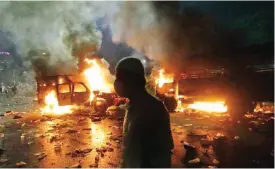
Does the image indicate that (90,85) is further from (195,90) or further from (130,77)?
(130,77)

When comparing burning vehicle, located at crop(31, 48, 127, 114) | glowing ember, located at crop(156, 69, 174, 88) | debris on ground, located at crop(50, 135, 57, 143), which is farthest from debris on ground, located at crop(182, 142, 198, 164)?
burning vehicle, located at crop(31, 48, 127, 114)

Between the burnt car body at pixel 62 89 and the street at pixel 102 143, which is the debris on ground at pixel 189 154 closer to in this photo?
the street at pixel 102 143

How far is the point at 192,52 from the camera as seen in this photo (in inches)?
551

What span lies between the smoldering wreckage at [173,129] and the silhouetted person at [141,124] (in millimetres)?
4062

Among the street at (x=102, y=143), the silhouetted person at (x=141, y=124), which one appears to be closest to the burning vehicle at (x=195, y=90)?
the street at (x=102, y=143)

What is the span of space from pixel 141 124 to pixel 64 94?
1677cm

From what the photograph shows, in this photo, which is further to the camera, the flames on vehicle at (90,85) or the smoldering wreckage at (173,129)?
the flames on vehicle at (90,85)

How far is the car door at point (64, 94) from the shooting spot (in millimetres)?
17778

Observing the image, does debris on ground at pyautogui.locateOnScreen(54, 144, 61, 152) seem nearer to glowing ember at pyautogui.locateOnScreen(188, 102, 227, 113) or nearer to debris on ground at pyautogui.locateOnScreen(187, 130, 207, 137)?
debris on ground at pyautogui.locateOnScreen(187, 130, 207, 137)

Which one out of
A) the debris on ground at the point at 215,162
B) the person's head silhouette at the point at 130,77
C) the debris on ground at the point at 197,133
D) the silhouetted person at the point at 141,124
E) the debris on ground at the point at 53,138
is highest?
the person's head silhouette at the point at 130,77

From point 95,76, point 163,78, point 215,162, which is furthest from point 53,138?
point 95,76

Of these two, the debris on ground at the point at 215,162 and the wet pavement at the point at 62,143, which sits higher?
the wet pavement at the point at 62,143

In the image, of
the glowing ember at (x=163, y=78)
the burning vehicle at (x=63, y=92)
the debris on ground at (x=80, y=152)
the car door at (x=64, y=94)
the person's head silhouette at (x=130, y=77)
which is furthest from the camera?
the car door at (x=64, y=94)

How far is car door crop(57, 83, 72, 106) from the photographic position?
1778 centimetres
